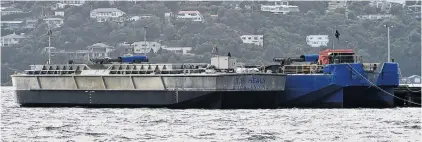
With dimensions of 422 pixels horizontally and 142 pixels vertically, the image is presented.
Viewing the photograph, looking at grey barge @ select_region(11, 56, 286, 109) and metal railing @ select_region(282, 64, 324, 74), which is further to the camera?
metal railing @ select_region(282, 64, 324, 74)

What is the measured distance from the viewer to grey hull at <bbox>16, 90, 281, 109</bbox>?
10344cm

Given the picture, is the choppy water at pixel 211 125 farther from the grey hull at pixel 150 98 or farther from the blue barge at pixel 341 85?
the blue barge at pixel 341 85

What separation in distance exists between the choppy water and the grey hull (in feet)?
5.03

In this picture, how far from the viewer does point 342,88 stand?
108 meters

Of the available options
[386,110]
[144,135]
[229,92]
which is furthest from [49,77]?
[144,135]

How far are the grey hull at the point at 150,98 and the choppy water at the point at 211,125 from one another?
1535 mm

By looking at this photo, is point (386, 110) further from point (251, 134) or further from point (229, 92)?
point (251, 134)

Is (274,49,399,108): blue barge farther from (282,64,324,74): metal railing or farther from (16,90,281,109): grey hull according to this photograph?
(16,90,281,109): grey hull

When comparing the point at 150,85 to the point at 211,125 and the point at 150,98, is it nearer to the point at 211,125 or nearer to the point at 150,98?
the point at 150,98

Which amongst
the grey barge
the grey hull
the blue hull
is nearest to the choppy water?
the grey hull

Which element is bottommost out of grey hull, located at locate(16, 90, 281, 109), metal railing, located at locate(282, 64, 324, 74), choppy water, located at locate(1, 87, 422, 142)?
choppy water, located at locate(1, 87, 422, 142)

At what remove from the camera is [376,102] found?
359ft

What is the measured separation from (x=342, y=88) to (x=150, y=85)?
12.1 metres

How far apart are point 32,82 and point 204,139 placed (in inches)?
1463
